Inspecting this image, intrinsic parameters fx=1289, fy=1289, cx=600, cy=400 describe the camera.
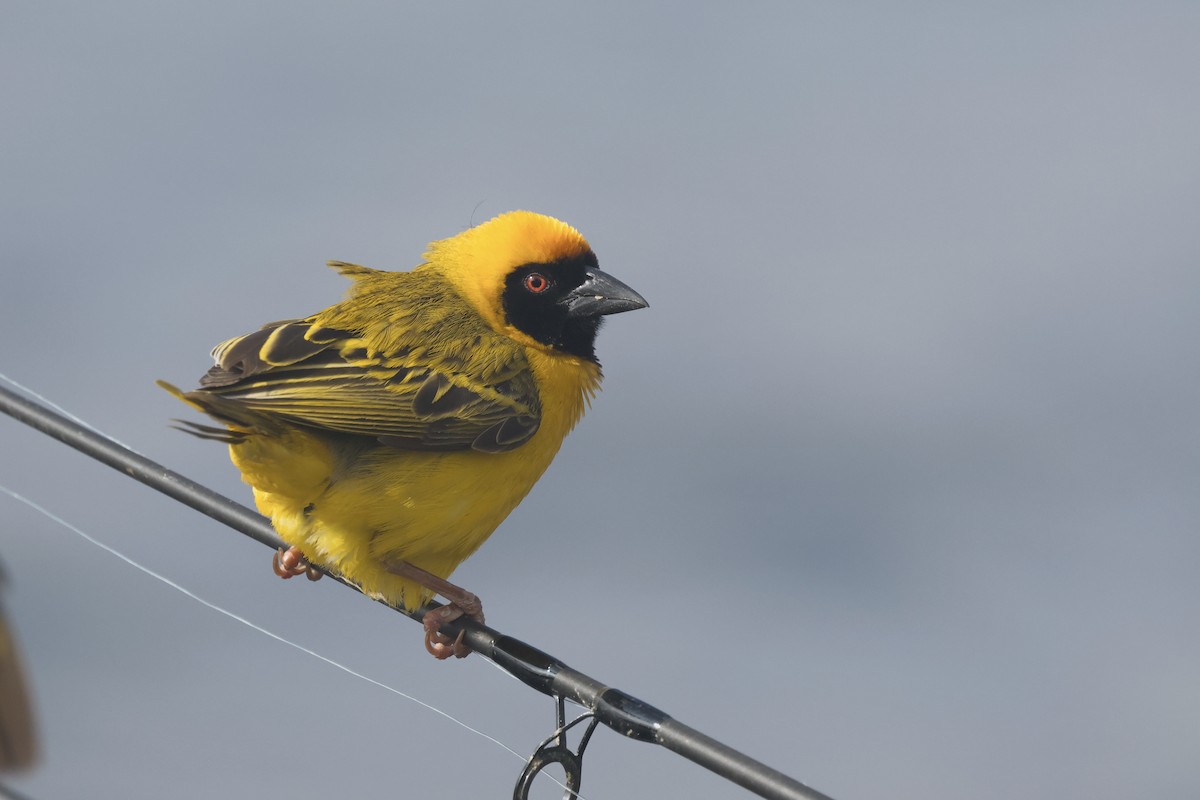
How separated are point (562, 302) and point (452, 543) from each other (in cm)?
119

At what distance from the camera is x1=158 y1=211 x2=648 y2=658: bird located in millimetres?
4039

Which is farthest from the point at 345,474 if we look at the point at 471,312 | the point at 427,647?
the point at 471,312

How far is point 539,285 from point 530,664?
2272 mm

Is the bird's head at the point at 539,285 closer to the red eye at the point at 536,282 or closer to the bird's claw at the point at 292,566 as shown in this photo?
the red eye at the point at 536,282

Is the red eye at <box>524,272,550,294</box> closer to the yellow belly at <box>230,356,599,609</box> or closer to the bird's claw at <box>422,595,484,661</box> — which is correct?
the yellow belly at <box>230,356,599,609</box>

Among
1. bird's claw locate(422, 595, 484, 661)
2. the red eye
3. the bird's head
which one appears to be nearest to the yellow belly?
bird's claw locate(422, 595, 484, 661)

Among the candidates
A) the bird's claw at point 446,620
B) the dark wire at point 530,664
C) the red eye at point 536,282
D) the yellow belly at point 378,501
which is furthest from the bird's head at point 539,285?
the dark wire at point 530,664

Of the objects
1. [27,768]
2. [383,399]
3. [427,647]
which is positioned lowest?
[427,647]

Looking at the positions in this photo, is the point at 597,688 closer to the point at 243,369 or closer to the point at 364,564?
the point at 364,564

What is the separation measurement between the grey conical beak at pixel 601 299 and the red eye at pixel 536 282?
3.5 inches

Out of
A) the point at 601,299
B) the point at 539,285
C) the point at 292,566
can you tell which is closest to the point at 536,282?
the point at 539,285

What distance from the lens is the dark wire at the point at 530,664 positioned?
89.7 inches

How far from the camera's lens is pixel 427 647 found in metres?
4.30

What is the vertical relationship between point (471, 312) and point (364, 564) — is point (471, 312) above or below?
above
